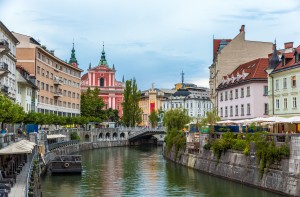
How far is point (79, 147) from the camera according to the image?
3947 inches

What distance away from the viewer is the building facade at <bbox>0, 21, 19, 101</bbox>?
64.9 m

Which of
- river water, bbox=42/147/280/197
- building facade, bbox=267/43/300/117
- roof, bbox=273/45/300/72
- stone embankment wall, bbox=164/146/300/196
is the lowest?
river water, bbox=42/147/280/197

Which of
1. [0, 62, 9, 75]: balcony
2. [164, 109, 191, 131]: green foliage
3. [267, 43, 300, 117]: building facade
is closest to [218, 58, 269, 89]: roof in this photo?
[267, 43, 300, 117]: building facade

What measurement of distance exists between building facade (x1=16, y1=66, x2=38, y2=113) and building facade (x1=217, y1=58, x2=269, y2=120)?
32665mm

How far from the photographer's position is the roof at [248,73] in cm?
7394

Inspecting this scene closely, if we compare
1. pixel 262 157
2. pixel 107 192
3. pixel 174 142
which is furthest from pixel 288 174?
pixel 174 142

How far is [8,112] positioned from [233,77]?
44213 millimetres

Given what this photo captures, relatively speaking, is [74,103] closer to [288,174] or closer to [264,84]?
[264,84]

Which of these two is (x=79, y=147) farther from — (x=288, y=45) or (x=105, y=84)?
(x=105, y=84)

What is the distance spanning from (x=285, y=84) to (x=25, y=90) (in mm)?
44239

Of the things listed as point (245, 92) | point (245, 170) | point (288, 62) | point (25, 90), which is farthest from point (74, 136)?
point (245, 170)

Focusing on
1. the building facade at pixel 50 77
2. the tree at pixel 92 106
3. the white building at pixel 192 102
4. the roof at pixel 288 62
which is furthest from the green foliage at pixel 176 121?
the white building at pixel 192 102

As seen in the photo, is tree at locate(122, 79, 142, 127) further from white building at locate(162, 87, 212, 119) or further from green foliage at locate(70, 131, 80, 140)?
white building at locate(162, 87, 212, 119)

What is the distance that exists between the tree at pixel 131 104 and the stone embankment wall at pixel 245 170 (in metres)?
65.5
